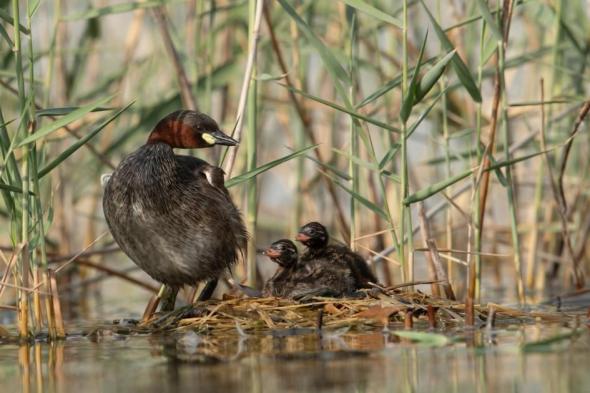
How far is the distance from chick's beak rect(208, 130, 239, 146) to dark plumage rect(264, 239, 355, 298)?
32.8 inches

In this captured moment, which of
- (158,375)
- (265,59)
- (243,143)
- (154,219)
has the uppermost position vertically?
(265,59)

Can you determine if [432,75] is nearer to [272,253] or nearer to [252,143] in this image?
[252,143]

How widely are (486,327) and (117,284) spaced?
17.4 feet

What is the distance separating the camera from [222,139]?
6.09 m

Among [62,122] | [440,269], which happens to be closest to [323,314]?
[440,269]

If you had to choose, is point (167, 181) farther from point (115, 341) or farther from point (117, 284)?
point (117, 284)

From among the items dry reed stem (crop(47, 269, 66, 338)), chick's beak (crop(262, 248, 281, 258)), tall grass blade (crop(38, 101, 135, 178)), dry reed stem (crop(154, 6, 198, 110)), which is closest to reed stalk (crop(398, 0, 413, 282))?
chick's beak (crop(262, 248, 281, 258))

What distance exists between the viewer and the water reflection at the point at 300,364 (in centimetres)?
383

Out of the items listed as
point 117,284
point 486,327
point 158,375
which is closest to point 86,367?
point 158,375

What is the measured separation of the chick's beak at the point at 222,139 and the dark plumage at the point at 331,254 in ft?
2.70

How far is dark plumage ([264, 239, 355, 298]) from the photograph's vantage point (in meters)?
6.34

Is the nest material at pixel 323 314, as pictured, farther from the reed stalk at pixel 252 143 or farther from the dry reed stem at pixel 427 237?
the reed stalk at pixel 252 143

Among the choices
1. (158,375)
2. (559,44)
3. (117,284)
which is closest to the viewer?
(158,375)

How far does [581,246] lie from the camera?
8.16 m
